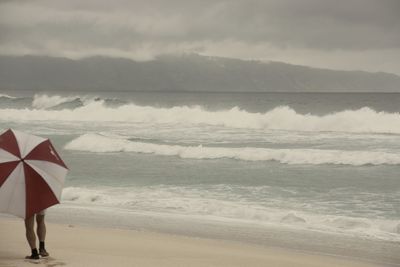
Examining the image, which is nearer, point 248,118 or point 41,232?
point 41,232

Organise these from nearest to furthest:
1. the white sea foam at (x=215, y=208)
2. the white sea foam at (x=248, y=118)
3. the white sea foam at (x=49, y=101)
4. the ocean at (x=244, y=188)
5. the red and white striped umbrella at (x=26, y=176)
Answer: the red and white striped umbrella at (x=26, y=176) < the ocean at (x=244, y=188) < the white sea foam at (x=215, y=208) < the white sea foam at (x=248, y=118) < the white sea foam at (x=49, y=101)

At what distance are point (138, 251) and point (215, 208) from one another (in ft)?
10.2

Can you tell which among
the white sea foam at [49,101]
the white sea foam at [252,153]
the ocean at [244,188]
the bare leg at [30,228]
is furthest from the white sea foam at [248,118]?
the bare leg at [30,228]

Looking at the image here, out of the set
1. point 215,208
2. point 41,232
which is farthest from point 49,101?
point 41,232

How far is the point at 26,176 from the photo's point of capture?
12.7 feet

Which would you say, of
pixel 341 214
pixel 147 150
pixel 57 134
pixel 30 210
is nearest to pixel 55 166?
pixel 30 210

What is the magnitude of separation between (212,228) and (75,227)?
1.60 meters

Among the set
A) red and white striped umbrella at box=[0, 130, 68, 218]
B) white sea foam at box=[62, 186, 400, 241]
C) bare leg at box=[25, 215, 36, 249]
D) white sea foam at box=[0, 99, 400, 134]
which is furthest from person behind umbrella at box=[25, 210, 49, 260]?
white sea foam at box=[0, 99, 400, 134]

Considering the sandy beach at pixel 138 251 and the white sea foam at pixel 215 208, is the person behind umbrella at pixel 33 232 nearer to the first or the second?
the sandy beach at pixel 138 251

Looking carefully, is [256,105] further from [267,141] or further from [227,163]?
[227,163]

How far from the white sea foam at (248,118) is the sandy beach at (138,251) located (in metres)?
19.8

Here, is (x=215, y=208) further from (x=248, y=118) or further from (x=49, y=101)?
(x=49, y=101)

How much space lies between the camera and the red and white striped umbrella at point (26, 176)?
3.83 meters

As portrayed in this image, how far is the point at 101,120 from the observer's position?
32656mm
